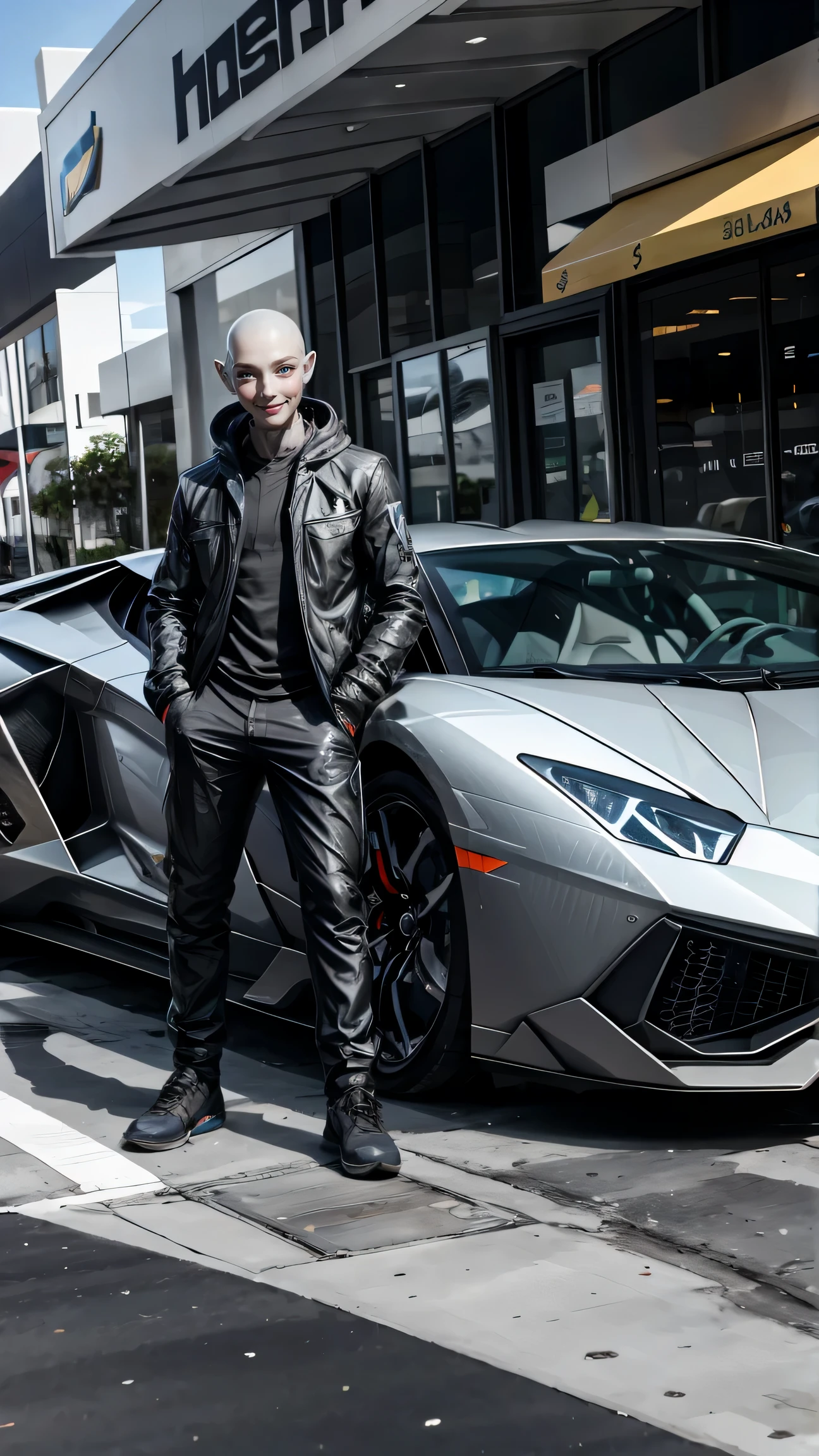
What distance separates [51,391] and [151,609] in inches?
1259

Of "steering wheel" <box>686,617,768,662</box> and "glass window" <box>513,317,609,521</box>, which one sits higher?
"glass window" <box>513,317,609,521</box>

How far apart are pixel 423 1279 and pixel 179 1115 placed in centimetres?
98

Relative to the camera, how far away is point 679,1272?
2.59 m

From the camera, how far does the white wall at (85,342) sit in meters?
31.1

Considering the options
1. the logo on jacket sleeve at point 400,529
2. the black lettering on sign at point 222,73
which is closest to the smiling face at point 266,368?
the logo on jacket sleeve at point 400,529

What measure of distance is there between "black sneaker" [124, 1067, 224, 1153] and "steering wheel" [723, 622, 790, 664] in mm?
1612

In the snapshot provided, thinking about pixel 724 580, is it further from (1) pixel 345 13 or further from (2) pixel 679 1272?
(1) pixel 345 13

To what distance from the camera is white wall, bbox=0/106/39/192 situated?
40.3 metres

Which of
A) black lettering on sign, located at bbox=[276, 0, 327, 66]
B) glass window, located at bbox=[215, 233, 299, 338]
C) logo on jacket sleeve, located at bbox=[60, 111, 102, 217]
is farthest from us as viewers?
glass window, located at bbox=[215, 233, 299, 338]

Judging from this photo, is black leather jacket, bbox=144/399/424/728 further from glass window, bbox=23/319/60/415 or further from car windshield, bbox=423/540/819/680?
glass window, bbox=23/319/60/415

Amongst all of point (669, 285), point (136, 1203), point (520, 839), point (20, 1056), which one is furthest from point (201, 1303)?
point (669, 285)

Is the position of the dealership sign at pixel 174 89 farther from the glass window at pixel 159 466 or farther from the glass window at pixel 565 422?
the glass window at pixel 159 466

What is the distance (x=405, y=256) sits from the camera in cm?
1391

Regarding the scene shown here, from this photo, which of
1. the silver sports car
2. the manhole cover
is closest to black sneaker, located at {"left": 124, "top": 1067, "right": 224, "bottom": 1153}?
the manhole cover
